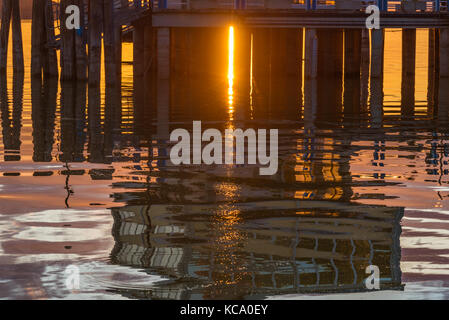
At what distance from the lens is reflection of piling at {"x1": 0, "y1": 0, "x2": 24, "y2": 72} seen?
41750mm

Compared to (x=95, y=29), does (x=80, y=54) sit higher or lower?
lower

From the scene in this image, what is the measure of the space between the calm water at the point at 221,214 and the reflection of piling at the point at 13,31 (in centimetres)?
2168

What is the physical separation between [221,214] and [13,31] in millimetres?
34537

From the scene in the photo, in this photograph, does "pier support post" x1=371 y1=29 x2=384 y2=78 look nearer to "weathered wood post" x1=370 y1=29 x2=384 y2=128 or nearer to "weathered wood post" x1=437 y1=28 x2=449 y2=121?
"weathered wood post" x1=370 y1=29 x2=384 y2=128

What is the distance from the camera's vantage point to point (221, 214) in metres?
9.73

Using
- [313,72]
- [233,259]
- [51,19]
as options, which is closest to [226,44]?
[313,72]

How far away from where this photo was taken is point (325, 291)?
6.89 meters

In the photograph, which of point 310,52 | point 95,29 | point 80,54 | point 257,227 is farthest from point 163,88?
point 257,227

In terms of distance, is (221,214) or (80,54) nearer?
(221,214)

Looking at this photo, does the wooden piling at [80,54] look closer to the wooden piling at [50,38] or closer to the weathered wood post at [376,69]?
the wooden piling at [50,38]

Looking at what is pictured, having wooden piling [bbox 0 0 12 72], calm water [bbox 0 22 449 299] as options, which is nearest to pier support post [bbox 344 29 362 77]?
wooden piling [bbox 0 0 12 72]

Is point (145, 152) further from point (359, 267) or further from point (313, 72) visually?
point (313, 72)

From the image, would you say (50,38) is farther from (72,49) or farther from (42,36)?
(72,49)

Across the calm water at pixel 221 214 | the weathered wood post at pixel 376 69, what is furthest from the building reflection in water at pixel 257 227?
the weathered wood post at pixel 376 69
